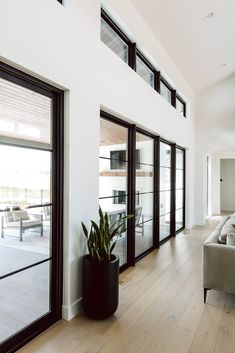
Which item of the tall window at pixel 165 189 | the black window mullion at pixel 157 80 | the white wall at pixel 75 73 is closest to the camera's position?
the white wall at pixel 75 73

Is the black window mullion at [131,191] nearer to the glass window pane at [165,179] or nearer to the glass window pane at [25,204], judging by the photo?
the glass window pane at [165,179]

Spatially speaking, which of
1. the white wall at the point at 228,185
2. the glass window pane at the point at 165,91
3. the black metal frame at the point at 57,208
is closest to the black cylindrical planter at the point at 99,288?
the black metal frame at the point at 57,208

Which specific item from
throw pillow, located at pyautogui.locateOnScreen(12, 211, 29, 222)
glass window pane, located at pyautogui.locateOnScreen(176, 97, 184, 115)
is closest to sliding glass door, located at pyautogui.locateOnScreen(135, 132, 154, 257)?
glass window pane, located at pyautogui.locateOnScreen(176, 97, 184, 115)

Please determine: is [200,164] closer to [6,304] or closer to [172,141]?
[172,141]

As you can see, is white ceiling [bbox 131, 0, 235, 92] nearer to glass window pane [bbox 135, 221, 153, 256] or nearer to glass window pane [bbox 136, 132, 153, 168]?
glass window pane [bbox 136, 132, 153, 168]

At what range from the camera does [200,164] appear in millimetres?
7250

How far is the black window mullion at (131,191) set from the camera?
3.80m

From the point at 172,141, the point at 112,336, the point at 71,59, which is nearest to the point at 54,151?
the point at 71,59

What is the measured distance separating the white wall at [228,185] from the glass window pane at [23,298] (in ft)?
32.1

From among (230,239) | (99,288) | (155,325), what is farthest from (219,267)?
(99,288)

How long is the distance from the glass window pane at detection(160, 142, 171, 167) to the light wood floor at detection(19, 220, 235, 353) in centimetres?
247

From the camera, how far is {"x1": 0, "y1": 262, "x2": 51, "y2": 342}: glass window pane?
2.00 metres

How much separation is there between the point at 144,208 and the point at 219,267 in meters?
1.92

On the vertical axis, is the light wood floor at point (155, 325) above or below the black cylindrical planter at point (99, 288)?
below
